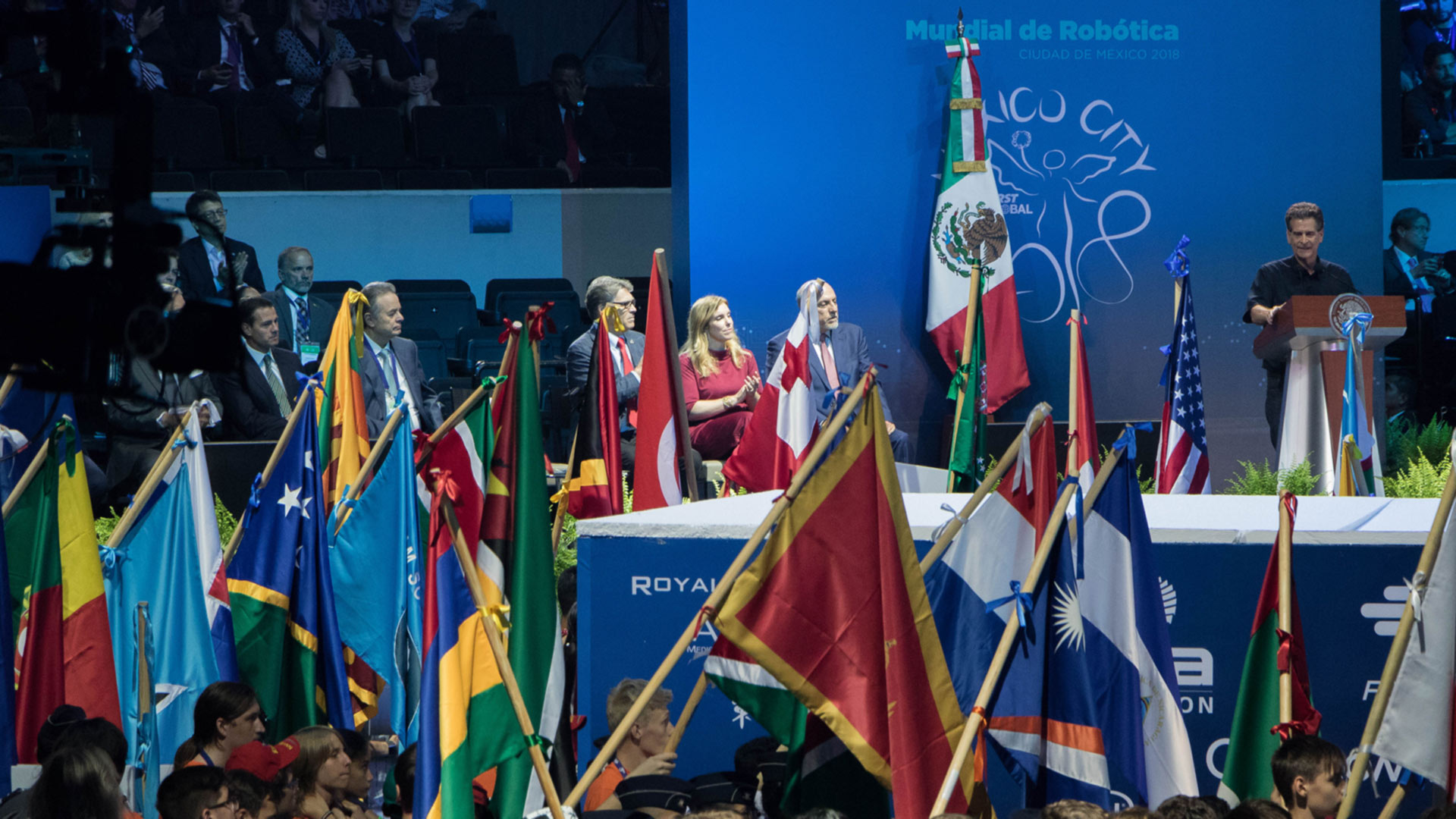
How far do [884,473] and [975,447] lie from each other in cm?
415

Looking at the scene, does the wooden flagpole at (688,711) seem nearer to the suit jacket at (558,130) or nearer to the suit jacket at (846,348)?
the suit jacket at (846,348)

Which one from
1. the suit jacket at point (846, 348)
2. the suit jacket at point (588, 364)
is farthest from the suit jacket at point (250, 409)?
the suit jacket at point (846, 348)

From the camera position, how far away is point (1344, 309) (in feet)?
26.2

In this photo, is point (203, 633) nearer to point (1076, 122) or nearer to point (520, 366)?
point (520, 366)

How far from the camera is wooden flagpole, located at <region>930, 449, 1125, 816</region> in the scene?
4.35 meters

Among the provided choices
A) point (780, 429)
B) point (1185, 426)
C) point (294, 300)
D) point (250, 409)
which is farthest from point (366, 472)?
point (294, 300)

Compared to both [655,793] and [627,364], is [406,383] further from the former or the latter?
[655,793]

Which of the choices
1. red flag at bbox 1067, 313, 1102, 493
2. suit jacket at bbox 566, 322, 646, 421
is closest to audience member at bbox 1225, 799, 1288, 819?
red flag at bbox 1067, 313, 1102, 493

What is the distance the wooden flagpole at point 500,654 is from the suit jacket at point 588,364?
348cm

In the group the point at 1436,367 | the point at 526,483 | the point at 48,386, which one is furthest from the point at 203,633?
the point at 1436,367

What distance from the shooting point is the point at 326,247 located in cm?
1538

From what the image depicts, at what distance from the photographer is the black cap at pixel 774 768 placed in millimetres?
5215

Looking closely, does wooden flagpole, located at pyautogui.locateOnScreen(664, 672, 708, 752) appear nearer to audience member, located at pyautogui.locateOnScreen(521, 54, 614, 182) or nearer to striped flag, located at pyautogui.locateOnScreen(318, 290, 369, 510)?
striped flag, located at pyautogui.locateOnScreen(318, 290, 369, 510)

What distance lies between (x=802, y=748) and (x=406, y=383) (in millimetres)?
5306
